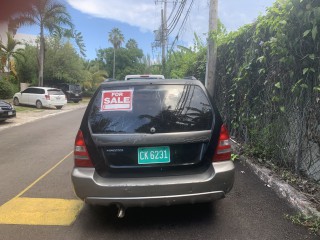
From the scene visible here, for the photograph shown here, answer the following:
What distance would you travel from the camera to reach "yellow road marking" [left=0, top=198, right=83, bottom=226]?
13.8 ft

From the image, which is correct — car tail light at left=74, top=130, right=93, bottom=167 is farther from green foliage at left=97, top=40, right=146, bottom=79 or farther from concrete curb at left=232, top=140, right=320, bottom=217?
green foliage at left=97, top=40, right=146, bottom=79

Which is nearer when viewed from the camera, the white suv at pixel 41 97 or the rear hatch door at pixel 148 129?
the rear hatch door at pixel 148 129

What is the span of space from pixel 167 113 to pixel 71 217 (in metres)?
1.75

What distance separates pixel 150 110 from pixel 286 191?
223 cm

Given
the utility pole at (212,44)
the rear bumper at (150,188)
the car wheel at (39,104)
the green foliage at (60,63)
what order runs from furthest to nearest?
the green foliage at (60,63)
the car wheel at (39,104)
the utility pole at (212,44)
the rear bumper at (150,188)

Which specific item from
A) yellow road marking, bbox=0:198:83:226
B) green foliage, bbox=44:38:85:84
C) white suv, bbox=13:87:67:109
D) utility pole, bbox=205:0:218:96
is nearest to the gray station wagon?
yellow road marking, bbox=0:198:83:226

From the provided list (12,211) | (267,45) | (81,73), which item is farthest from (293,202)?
(81,73)

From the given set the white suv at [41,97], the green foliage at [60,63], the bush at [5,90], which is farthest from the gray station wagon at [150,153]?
the green foliage at [60,63]

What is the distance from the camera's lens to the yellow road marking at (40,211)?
13.8 feet

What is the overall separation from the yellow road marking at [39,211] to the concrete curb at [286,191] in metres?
2.71

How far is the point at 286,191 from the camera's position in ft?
15.6

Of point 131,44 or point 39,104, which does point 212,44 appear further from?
point 131,44

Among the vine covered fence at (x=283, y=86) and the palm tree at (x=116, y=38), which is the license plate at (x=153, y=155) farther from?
the palm tree at (x=116, y=38)

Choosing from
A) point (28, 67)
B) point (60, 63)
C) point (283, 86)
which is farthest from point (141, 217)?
point (28, 67)
